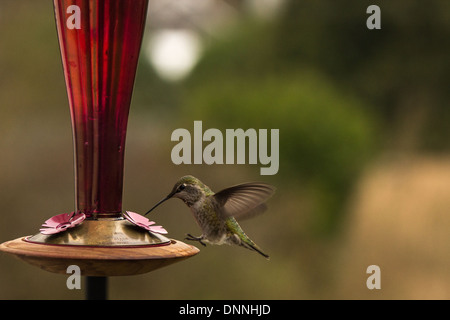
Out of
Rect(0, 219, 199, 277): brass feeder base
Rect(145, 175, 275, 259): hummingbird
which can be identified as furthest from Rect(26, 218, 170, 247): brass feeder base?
Rect(145, 175, 275, 259): hummingbird

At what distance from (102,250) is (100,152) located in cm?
28

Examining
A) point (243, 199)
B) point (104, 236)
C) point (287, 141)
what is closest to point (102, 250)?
point (104, 236)

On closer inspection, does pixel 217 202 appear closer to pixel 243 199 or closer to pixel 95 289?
pixel 243 199

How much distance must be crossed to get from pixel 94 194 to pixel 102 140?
0.12 m

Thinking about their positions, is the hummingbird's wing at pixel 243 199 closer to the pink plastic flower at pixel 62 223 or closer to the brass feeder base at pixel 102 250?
the brass feeder base at pixel 102 250

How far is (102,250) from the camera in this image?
1.09 m

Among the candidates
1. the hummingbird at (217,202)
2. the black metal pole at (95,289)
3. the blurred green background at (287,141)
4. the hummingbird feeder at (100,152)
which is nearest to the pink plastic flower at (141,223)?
the hummingbird feeder at (100,152)

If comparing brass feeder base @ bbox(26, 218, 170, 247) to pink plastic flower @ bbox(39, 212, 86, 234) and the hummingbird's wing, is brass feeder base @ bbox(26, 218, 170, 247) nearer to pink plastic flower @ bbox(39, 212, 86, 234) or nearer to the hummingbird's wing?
pink plastic flower @ bbox(39, 212, 86, 234)

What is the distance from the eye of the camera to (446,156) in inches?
244

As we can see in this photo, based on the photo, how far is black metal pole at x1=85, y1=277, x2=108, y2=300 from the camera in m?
1.21

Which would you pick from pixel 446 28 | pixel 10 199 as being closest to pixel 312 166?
pixel 446 28

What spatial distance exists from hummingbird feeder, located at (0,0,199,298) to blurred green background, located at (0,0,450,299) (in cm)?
306

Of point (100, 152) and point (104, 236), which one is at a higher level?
point (100, 152)

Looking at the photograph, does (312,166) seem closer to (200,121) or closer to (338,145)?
(338,145)
